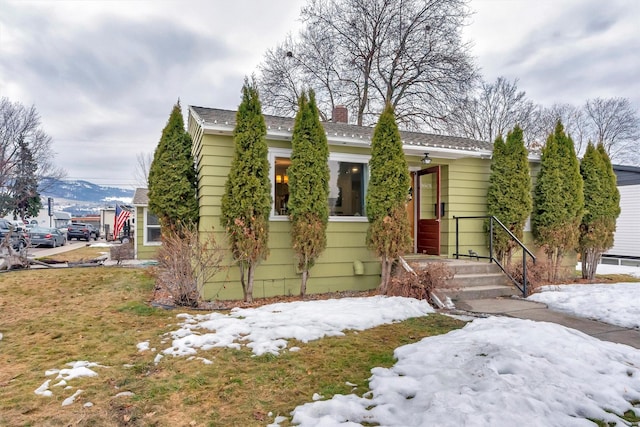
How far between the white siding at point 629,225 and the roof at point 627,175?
30 cm

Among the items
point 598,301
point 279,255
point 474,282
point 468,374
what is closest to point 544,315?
point 598,301

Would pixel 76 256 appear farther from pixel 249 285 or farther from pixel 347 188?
pixel 347 188

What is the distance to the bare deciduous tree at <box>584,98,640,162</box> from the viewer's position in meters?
25.4

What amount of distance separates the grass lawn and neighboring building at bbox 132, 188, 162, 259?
9191 mm

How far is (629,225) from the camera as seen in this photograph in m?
15.6

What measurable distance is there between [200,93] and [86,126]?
1702cm

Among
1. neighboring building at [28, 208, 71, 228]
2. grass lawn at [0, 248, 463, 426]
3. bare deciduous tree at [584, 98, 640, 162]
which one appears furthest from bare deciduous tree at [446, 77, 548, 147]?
neighboring building at [28, 208, 71, 228]

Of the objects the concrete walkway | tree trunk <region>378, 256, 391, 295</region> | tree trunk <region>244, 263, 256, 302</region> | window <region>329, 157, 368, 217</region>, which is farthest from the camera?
window <region>329, 157, 368, 217</region>

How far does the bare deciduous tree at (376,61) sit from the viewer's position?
1650 centimetres

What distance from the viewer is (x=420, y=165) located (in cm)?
848

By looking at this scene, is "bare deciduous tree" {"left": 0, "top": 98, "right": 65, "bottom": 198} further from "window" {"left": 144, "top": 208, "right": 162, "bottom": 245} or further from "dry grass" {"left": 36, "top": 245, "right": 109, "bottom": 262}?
"window" {"left": 144, "top": 208, "right": 162, "bottom": 245}

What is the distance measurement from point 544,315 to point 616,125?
28950 mm

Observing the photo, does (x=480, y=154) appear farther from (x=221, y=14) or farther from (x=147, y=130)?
(x=147, y=130)

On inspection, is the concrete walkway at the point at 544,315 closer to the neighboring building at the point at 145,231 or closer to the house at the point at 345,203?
the house at the point at 345,203
